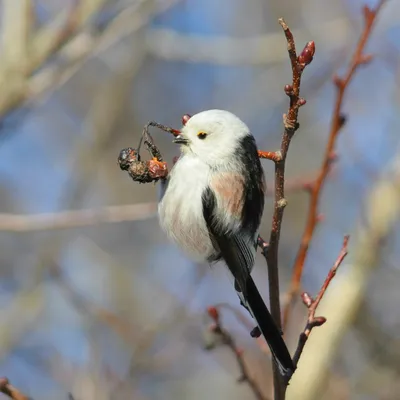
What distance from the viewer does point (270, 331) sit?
1.47 m

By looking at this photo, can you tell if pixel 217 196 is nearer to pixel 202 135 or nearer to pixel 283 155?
pixel 202 135

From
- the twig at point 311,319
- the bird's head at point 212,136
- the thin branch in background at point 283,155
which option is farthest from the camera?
the bird's head at point 212,136

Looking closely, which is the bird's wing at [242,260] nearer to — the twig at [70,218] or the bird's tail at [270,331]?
the bird's tail at [270,331]

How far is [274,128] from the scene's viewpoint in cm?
503

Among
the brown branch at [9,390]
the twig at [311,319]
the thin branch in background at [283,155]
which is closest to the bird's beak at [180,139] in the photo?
the thin branch in background at [283,155]

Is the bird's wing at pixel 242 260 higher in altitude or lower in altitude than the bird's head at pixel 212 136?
lower

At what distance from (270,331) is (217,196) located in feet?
1.18

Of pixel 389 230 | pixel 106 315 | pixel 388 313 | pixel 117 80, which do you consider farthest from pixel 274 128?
pixel 106 315

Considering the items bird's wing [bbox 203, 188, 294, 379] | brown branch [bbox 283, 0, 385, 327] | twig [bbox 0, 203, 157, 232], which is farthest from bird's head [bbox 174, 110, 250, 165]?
twig [bbox 0, 203, 157, 232]

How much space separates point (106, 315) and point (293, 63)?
5.93 feet

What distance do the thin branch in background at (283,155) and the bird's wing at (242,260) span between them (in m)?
0.03

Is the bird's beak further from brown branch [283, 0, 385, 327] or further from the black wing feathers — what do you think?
brown branch [283, 0, 385, 327]

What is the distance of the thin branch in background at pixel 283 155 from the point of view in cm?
115

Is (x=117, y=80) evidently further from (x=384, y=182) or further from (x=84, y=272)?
(x=384, y=182)
